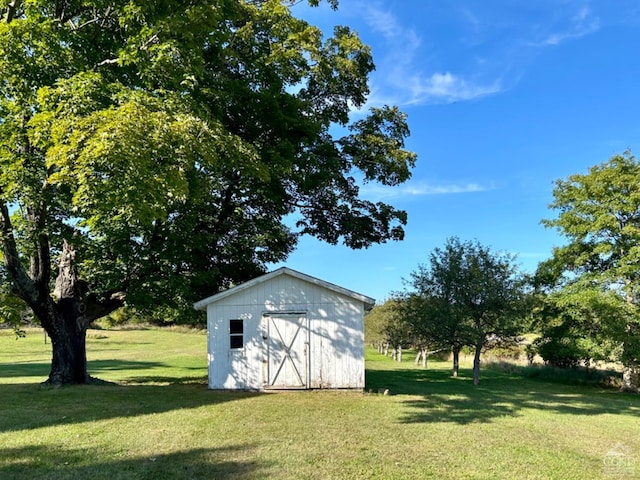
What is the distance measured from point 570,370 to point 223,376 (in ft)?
70.3

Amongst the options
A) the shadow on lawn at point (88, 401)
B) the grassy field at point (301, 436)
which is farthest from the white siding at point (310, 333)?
the shadow on lawn at point (88, 401)

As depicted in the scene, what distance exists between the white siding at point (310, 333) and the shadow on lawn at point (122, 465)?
281 inches

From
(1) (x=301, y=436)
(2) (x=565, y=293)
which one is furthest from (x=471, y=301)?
(1) (x=301, y=436)

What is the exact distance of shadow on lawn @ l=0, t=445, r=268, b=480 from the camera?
19.4ft

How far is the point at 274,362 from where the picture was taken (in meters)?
14.2

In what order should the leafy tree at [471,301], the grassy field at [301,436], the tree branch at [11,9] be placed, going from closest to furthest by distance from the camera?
the grassy field at [301,436], the tree branch at [11,9], the leafy tree at [471,301]

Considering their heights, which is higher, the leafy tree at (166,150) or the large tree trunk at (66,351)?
the leafy tree at (166,150)

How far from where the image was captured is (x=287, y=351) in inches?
559

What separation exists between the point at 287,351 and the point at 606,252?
1818cm

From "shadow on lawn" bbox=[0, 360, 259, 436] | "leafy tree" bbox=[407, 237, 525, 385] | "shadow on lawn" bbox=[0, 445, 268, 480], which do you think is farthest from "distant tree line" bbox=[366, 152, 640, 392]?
"shadow on lawn" bbox=[0, 445, 268, 480]

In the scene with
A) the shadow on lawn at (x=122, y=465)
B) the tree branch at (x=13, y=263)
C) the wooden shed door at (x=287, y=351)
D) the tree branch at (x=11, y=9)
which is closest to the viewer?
the shadow on lawn at (x=122, y=465)

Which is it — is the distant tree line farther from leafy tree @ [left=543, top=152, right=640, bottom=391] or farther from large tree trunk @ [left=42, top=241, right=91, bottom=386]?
large tree trunk @ [left=42, top=241, right=91, bottom=386]

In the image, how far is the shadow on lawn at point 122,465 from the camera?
593cm

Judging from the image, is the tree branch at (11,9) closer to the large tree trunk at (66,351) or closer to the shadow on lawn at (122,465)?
the large tree trunk at (66,351)
